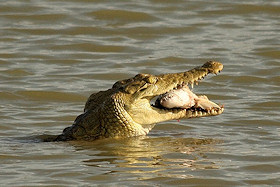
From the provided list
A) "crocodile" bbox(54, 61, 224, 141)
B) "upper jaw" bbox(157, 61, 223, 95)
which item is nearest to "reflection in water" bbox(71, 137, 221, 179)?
"crocodile" bbox(54, 61, 224, 141)

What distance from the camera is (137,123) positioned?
9.02 m

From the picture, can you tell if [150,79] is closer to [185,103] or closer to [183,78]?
[183,78]

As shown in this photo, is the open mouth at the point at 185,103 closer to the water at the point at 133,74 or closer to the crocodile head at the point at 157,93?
the crocodile head at the point at 157,93

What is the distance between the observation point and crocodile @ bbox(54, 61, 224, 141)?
880 cm

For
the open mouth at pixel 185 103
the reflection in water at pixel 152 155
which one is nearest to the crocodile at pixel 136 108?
the open mouth at pixel 185 103

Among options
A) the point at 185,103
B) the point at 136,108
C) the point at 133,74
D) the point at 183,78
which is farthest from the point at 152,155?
the point at 133,74

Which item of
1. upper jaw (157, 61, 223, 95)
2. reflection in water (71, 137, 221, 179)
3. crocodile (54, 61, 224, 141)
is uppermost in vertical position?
upper jaw (157, 61, 223, 95)

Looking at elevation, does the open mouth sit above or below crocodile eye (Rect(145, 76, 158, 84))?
below

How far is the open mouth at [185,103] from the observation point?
8.87 m

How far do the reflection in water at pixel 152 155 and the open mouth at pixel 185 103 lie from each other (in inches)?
13.3

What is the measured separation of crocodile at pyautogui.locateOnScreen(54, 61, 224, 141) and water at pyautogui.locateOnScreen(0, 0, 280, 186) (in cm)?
15

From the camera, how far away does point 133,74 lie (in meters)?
13.0

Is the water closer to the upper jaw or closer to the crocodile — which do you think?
the crocodile

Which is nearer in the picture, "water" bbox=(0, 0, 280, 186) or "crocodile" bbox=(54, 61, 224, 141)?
"water" bbox=(0, 0, 280, 186)
